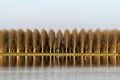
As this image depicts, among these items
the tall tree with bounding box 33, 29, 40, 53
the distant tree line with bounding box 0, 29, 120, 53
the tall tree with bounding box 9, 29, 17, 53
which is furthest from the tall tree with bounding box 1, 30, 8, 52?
the tall tree with bounding box 33, 29, 40, 53

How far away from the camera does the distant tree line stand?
397 feet

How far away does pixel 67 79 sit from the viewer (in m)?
47.3

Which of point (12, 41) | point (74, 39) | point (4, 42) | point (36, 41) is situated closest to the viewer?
point (4, 42)

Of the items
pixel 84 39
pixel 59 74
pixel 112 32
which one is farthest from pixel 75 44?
pixel 59 74

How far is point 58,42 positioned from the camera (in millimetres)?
121312

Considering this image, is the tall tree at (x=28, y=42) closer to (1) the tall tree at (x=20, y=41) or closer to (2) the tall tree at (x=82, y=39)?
(1) the tall tree at (x=20, y=41)

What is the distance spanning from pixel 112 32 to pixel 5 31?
27754mm

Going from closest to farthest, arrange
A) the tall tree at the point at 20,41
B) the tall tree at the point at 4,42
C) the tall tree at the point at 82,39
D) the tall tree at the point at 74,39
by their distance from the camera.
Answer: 1. the tall tree at the point at 4,42
2. the tall tree at the point at 20,41
3. the tall tree at the point at 74,39
4. the tall tree at the point at 82,39

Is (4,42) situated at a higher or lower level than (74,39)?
lower

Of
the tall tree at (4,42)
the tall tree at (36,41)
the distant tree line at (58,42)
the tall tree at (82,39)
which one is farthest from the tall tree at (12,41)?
the tall tree at (82,39)

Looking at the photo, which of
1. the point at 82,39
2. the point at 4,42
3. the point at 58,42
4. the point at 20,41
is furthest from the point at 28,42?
the point at 82,39

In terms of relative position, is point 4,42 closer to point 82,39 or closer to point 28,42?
point 28,42

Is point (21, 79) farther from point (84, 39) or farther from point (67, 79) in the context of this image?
point (84, 39)

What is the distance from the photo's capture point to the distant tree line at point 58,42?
12112 centimetres
